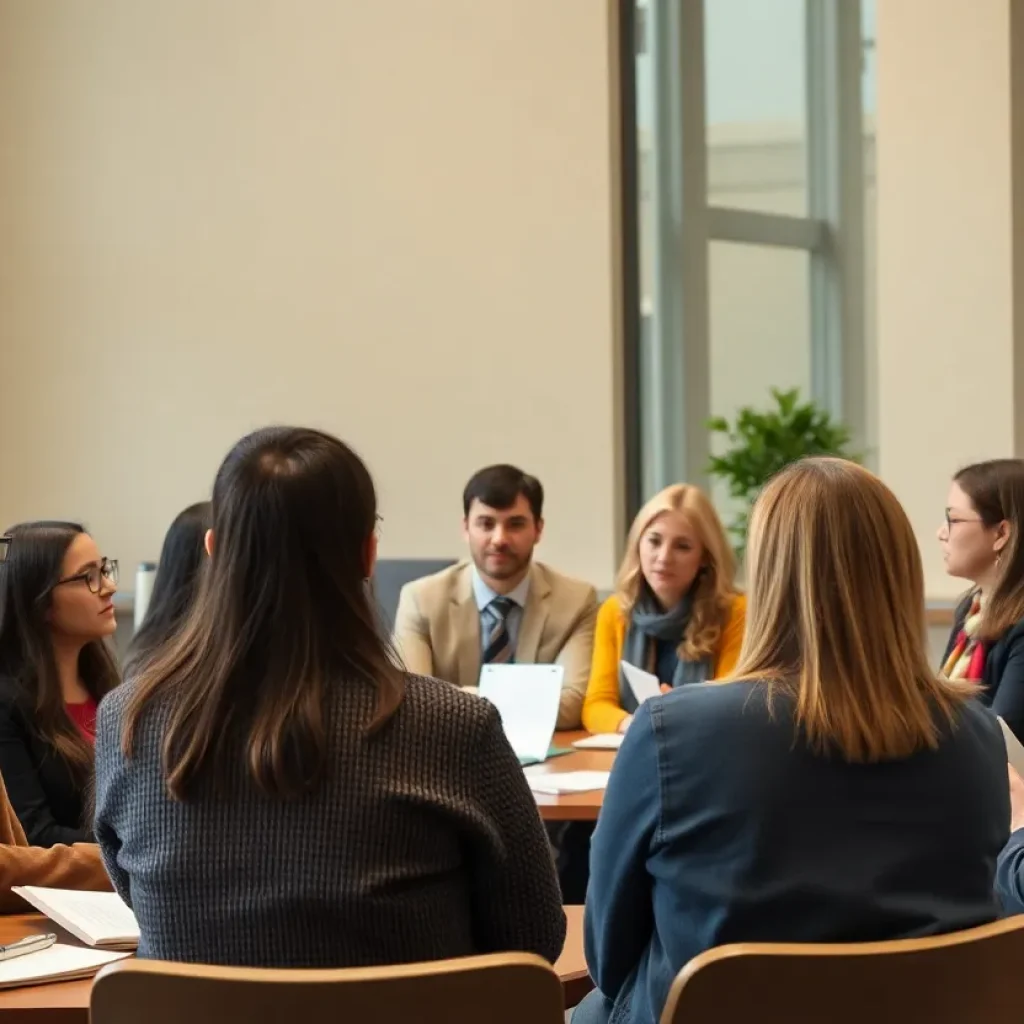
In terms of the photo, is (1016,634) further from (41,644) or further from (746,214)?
(746,214)

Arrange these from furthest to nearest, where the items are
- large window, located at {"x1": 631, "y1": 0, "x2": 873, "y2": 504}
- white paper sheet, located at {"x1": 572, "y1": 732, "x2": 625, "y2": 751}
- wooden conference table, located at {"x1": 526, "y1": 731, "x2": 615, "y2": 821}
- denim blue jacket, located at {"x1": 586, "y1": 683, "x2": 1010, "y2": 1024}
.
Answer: large window, located at {"x1": 631, "y1": 0, "x2": 873, "y2": 504}
white paper sheet, located at {"x1": 572, "y1": 732, "x2": 625, "y2": 751}
wooden conference table, located at {"x1": 526, "y1": 731, "x2": 615, "y2": 821}
denim blue jacket, located at {"x1": 586, "y1": 683, "x2": 1010, "y2": 1024}

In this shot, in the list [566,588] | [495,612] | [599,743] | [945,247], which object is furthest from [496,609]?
[945,247]

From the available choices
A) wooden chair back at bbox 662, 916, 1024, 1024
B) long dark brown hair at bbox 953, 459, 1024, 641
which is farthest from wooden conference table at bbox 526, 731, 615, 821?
wooden chair back at bbox 662, 916, 1024, 1024

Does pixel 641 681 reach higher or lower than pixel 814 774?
lower

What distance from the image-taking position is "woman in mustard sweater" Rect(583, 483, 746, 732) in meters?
4.25

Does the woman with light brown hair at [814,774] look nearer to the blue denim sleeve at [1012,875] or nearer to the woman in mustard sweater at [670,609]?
the blue denim sleeve at [1012,875]

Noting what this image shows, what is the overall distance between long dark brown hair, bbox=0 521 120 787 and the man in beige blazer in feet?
5.12

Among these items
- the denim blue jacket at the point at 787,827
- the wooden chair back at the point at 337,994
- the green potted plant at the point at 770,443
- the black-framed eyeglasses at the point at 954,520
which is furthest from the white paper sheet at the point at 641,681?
the green potted plant at the point at 770,443

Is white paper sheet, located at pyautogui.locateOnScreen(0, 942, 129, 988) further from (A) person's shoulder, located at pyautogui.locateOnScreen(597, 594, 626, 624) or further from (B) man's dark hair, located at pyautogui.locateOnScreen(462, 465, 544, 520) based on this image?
(B) man's dark hair, located at pyautogui.locateOnScreen(462, 465, 544, 520)

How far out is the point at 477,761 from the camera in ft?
5.65

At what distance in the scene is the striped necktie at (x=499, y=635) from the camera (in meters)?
4.60

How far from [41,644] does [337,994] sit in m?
1.70

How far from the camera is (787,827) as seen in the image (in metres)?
1.80

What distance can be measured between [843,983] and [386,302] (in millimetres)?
5190
